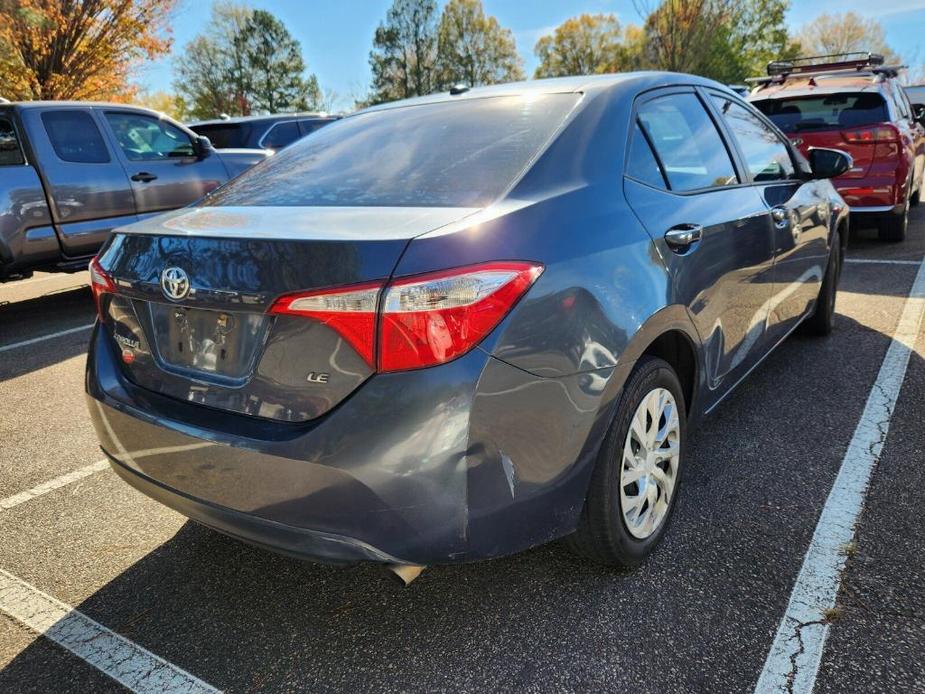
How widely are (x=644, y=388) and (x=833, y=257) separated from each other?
9.66 ft

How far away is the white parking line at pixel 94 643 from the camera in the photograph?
192 cm

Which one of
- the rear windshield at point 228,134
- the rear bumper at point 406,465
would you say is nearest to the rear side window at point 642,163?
the rear bumper at point 406,465

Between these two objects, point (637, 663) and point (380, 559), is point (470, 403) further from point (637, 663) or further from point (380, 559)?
point (637, 663)

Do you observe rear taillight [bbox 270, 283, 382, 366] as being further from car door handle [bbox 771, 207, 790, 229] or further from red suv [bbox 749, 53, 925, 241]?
red suv [bbox 749, 53, 925, 241]

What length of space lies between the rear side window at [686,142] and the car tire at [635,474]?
0.76 metres

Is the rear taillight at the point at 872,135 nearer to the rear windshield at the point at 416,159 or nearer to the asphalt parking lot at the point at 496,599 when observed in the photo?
the asphalt parking lot at the point at 496,599

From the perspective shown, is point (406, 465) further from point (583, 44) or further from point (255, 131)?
point (583, 44)

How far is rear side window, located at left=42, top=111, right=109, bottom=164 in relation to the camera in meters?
6.30

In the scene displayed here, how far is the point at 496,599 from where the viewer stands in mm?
2193

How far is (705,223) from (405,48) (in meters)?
71.7

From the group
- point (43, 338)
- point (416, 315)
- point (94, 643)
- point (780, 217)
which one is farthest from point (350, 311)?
point (43, 338)

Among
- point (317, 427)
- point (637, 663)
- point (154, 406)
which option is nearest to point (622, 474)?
point (637, 663)

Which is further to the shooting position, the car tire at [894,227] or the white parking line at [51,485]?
the car tire at [894,227]

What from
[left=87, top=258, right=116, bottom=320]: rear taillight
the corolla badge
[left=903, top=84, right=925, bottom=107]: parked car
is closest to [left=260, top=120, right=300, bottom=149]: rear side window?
[left=87, top=258, right=116, bottom=320]: rear taillight
